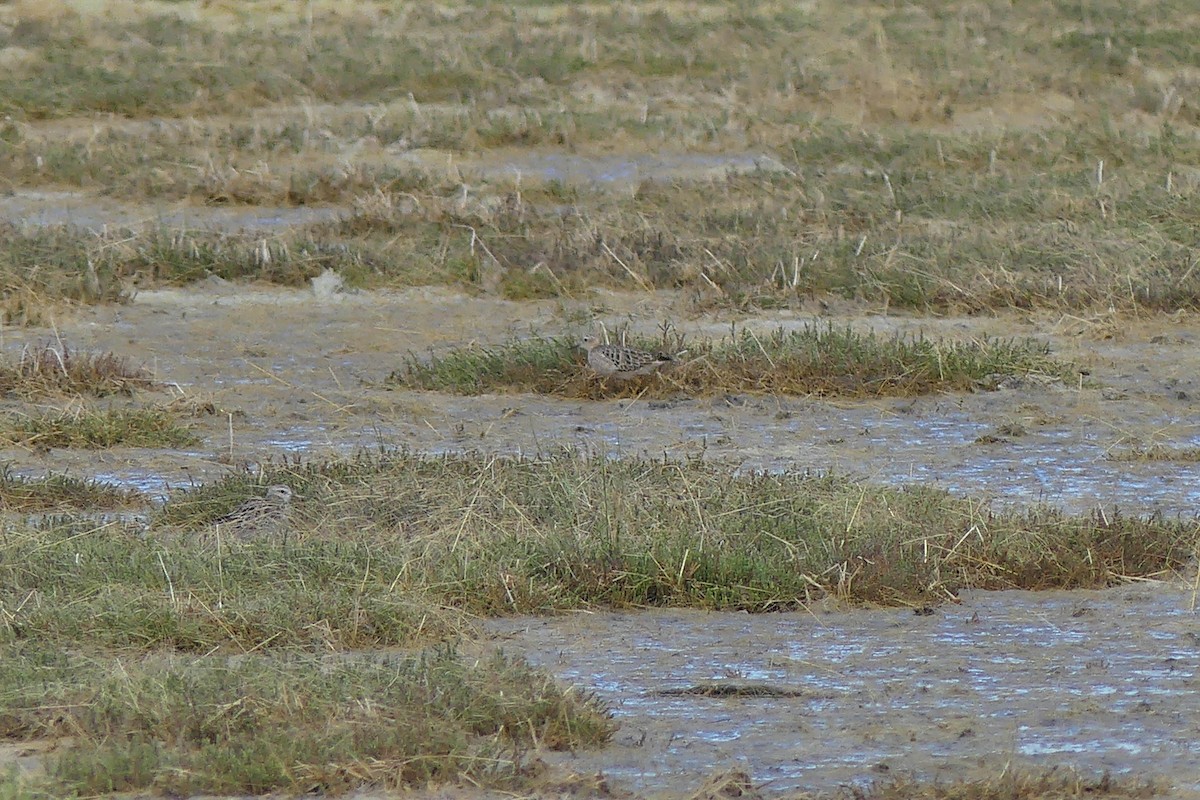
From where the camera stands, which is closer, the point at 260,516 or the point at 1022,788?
the point at 1022,788

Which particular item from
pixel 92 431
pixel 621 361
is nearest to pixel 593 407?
pixel 621 361

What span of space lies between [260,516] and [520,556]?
99cm

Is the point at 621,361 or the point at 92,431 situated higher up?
the point at 621,361

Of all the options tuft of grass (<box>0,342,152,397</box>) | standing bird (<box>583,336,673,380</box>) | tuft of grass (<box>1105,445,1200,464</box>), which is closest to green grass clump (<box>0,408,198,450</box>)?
tuft of grass (<box>0,342,152,397</box>)

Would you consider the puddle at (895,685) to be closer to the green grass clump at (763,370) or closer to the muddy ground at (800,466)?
the muddy ground at (800,466)

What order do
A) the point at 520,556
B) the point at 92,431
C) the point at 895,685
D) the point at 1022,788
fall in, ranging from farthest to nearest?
the point at 92,431
the point at 520,556
the point at 895,685
the point at 1022,788

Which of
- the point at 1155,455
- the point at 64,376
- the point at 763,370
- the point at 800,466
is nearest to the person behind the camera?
the point at 800,466

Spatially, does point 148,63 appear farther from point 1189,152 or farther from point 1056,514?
point 1056,514

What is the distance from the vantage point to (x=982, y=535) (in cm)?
589

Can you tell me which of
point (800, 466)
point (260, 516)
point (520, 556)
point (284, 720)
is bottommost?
point (800, 466)

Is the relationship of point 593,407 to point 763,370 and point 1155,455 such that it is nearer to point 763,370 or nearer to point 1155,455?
point 763,370

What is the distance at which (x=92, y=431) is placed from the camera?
25.1ft

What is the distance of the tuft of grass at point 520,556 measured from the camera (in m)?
5.05

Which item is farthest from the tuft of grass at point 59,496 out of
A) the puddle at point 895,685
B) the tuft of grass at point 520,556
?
the puddle at point 895,685
